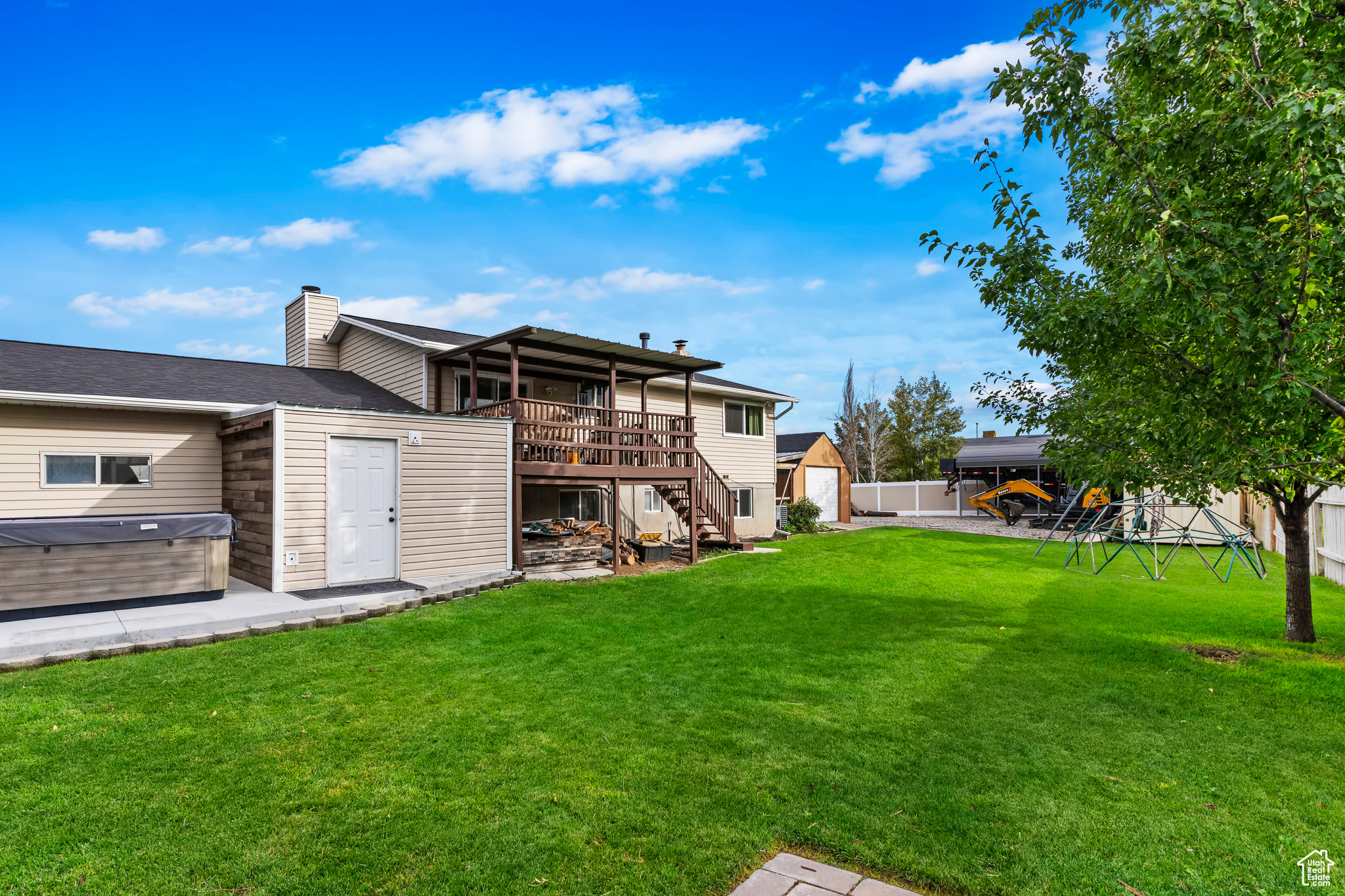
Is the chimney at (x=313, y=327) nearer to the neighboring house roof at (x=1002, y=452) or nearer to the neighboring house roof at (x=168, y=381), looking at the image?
the neighboring house roof at (x=168, y=381)

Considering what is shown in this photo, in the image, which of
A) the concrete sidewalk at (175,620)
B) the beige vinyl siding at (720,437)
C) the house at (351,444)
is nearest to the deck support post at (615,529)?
the house at (351,444)

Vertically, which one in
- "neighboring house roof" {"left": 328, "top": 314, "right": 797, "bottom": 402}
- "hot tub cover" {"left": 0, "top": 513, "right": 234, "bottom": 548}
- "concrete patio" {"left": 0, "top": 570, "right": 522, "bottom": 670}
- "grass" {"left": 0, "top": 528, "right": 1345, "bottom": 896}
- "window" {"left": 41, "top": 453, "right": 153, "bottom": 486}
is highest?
"neighboring house roof" {"left": 328, "top": 314, "right": 797, "bottom": 402}

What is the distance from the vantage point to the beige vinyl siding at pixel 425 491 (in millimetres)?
8805

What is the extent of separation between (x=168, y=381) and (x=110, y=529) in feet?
12.7

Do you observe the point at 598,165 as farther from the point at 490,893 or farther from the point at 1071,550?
the point at 490,893

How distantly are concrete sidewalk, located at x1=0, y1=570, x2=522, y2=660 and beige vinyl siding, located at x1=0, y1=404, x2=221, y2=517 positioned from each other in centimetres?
199

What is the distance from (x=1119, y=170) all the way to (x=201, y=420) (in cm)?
1188

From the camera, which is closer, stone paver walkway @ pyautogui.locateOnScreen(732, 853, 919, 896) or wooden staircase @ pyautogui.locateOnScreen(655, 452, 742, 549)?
stone paver walkway @ pyautogui.locateOnScreen(732, 853, 919, 896)

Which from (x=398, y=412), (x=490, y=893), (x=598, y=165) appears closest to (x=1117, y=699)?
(x=490, y=893)

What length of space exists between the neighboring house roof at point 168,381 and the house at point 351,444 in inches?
1.9

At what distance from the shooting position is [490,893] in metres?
2.59

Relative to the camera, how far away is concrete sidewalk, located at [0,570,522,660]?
239 inches

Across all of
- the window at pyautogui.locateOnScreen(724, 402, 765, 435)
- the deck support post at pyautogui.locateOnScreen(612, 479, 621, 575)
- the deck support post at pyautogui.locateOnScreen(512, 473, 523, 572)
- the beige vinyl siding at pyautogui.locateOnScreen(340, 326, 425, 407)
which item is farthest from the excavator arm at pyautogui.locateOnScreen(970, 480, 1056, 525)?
the beige vinyl siding at pyautogui.locateOnScreen(340, 326, 425, 407)

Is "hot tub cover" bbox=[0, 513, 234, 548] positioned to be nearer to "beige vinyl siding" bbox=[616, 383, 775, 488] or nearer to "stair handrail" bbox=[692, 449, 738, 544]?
"beige vinyl siding" bbox=[616, 383, 775, 488]
